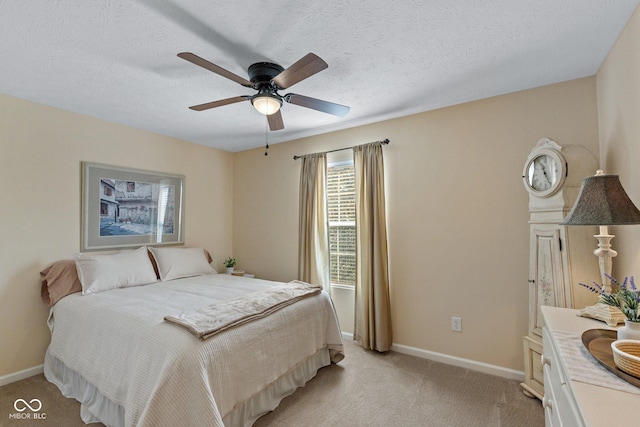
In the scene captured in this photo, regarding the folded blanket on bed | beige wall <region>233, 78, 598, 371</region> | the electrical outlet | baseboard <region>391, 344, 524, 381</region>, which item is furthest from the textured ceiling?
baseboard <region>391, 344, 524, 381</region>

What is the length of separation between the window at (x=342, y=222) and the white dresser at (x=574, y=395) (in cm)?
206

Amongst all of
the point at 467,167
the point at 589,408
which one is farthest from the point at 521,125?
the point at 589,408

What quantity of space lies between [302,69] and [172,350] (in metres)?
1.74

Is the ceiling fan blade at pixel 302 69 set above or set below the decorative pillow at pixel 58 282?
above

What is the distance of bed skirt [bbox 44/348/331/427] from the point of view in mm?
1853

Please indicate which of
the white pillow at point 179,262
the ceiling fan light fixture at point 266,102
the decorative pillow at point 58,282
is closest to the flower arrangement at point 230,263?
the white pillow at point 179,262

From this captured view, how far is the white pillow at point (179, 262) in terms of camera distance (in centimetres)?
325

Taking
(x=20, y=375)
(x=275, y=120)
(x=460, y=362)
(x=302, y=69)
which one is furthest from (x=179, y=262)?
(x=460, y=362)

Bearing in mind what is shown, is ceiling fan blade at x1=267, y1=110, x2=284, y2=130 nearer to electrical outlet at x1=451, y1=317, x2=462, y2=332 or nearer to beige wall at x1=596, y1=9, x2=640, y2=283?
beige wall at x1=596, y1=9, x2=640, y2=283

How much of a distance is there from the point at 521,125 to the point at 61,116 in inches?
167

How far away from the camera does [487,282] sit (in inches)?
102

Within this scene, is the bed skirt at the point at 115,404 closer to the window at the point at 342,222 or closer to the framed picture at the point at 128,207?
the window at the point at 342,222

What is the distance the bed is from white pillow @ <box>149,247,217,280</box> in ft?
0.92

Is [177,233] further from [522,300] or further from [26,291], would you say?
[522,300]
